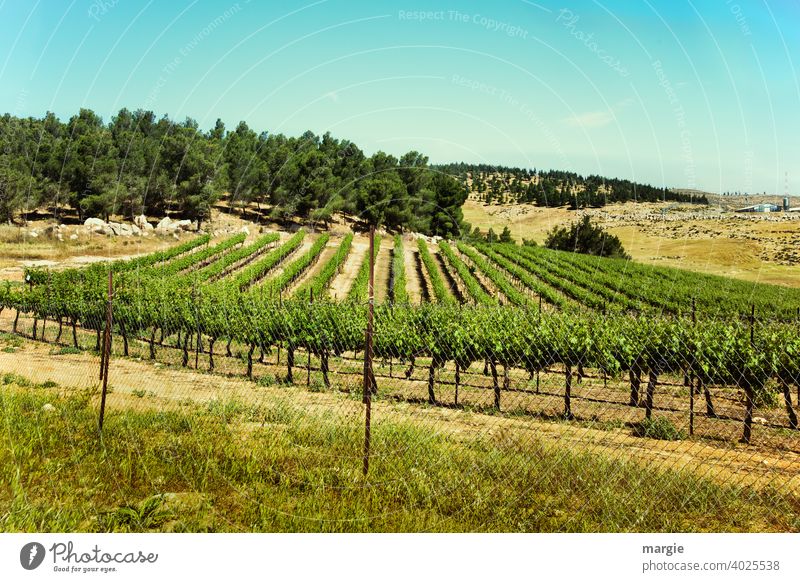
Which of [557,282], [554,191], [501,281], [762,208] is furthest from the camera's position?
[762,208]

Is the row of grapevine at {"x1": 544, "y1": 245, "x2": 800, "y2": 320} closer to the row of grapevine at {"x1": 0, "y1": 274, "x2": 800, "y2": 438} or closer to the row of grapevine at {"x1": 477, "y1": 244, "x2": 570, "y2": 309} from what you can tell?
the row of grapevine at {"x1": 477, "y1": 244, "x2": 570, "y2": 309}

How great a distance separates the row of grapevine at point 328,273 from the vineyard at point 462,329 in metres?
0.23

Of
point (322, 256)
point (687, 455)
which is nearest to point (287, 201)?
point (322, 256)

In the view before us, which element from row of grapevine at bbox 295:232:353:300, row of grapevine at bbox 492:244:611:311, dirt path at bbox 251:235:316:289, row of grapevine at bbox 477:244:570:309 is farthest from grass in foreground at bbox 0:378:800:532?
dirt path at bbox 251:235:316:289

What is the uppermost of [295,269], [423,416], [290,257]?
[290,257]

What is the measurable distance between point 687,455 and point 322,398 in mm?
10173

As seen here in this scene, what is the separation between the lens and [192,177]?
181ft

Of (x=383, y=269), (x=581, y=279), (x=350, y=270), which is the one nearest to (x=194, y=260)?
(x=350, y=270)

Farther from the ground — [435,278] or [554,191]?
[554,191]

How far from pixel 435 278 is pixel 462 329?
26.3 meters

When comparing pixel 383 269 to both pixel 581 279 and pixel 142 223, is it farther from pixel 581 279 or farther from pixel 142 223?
pixel 142 223

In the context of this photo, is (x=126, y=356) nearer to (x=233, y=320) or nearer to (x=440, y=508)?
(x=233, y=320)

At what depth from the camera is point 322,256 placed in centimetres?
5319

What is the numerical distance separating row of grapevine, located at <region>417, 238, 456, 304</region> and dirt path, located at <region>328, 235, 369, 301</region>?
547cm
